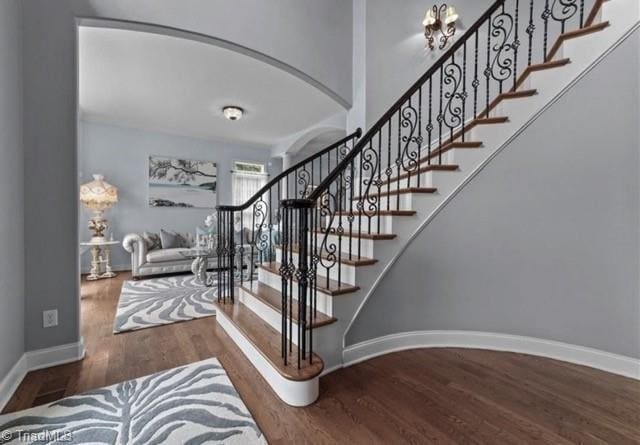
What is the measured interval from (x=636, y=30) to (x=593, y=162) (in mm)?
834

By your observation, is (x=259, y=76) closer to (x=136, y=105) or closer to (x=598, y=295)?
(x=136, y=105)

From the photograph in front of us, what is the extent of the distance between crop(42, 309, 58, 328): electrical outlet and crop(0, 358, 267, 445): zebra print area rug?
0.64 metres

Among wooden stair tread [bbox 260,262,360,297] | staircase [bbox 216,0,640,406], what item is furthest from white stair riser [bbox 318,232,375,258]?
wooden stair tread [bbox 260,262,360,297]

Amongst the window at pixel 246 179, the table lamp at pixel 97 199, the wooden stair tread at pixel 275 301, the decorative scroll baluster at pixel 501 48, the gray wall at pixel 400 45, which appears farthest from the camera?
the window at pixel 246 179

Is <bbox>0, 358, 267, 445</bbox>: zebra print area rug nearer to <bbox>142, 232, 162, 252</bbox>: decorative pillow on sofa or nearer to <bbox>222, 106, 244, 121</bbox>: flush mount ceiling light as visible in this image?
<bbox>142, 232, 162, 252</bbox>: decorative pillow on sofa

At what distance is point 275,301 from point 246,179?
483 centimetres

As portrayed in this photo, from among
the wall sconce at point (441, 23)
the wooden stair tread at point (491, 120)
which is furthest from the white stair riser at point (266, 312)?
the wall sconce at point (441, 23)

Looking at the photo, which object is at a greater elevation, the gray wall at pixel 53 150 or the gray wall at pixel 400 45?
the gray wall at pixel 400 45

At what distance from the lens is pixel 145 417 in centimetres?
147

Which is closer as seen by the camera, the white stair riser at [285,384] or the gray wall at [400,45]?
the white stair riser at [285,384]

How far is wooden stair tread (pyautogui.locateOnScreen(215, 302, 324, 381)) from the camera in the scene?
1571mm

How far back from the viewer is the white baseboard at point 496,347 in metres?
1.92

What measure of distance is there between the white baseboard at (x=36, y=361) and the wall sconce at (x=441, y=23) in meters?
5.01

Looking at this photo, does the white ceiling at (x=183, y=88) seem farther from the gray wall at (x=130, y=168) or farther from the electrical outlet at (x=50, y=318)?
the electrical outlet at (x=50, y=318)
